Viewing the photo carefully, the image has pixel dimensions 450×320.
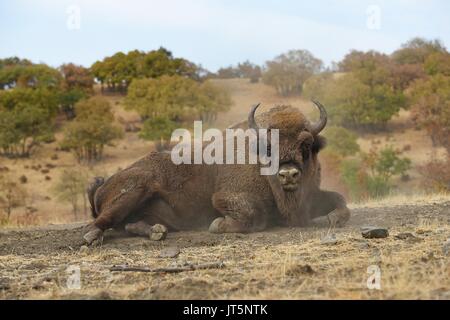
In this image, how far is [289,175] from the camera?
8992mm

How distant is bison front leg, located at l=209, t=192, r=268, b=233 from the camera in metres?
9.73

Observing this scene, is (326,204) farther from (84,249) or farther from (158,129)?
(158,129)

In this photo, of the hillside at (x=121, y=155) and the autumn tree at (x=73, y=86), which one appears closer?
the hillside at (x=121, y=155)

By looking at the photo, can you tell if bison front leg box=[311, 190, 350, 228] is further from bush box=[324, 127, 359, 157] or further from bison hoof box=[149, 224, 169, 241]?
bush box=[324, 127, 359, 157]

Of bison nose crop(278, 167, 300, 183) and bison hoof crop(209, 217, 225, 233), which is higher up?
bison nose crop(278, 167, 300, 183)

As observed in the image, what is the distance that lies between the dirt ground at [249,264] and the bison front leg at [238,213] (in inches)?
12.9

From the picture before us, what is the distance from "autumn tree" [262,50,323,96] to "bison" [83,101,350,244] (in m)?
65.5

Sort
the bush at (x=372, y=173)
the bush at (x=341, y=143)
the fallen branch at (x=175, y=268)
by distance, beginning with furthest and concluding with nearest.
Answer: the bush at (x=341, y=143)
the bush at (x=372, y=173)
the fallen branch at (x=175, y=268)

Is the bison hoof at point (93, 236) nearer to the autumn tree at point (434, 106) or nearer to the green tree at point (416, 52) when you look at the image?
the autumn tree at point (434, 106)

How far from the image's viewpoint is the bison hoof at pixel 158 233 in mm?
9531

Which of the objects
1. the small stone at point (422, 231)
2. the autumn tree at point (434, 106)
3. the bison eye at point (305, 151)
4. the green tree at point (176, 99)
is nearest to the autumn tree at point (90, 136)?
the green tree at point (176, 99)

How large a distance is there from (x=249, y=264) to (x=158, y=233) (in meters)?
3.13

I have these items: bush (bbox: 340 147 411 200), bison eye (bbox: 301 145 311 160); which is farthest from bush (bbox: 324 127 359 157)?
bison eye (bbox: 301 145 311 160)
